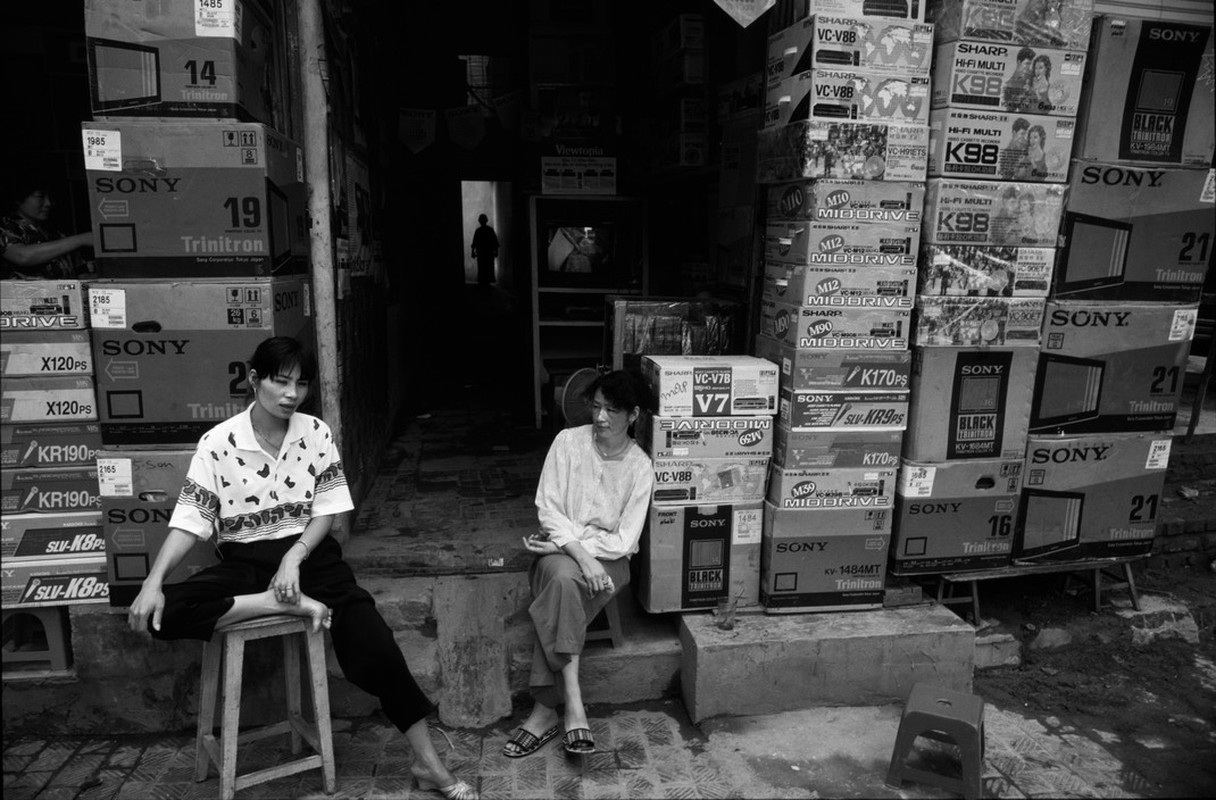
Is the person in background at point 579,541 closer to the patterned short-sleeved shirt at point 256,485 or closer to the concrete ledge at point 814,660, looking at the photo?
the concrete ledge at point 814,660

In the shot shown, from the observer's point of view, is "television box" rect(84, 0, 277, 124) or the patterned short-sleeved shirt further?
"television box" rect(84, 0, 277, 124)

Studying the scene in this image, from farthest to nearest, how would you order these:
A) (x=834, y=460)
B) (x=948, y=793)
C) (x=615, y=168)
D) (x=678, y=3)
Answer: (x=615, y=168), (x=678, y=3), (x=834, y=460), (x=948, y=793)

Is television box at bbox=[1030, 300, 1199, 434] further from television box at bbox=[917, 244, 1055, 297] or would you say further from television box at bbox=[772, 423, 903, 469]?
television box at bbox=[772, 423, 903, 469]

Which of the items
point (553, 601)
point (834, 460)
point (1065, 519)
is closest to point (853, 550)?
point (834, 460)

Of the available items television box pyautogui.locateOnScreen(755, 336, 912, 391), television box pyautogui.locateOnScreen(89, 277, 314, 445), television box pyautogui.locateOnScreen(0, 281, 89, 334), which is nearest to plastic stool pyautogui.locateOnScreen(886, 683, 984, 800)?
television box pyautogui.locateOnScreen(755, 336, 912, 391)

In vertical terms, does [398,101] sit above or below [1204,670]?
above

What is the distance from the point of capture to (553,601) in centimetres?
323

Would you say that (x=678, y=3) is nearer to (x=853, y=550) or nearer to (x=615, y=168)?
(x=615, y=168)

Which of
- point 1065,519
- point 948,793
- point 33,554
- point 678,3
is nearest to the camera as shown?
point 948,793

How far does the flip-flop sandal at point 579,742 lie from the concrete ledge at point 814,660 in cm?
54

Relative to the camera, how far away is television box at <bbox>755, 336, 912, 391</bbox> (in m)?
3.52

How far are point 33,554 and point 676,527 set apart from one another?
275 centimetres

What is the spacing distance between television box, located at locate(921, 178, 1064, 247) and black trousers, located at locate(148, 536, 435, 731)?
2847 mm

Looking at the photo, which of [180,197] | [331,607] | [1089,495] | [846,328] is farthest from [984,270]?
[180,197]
